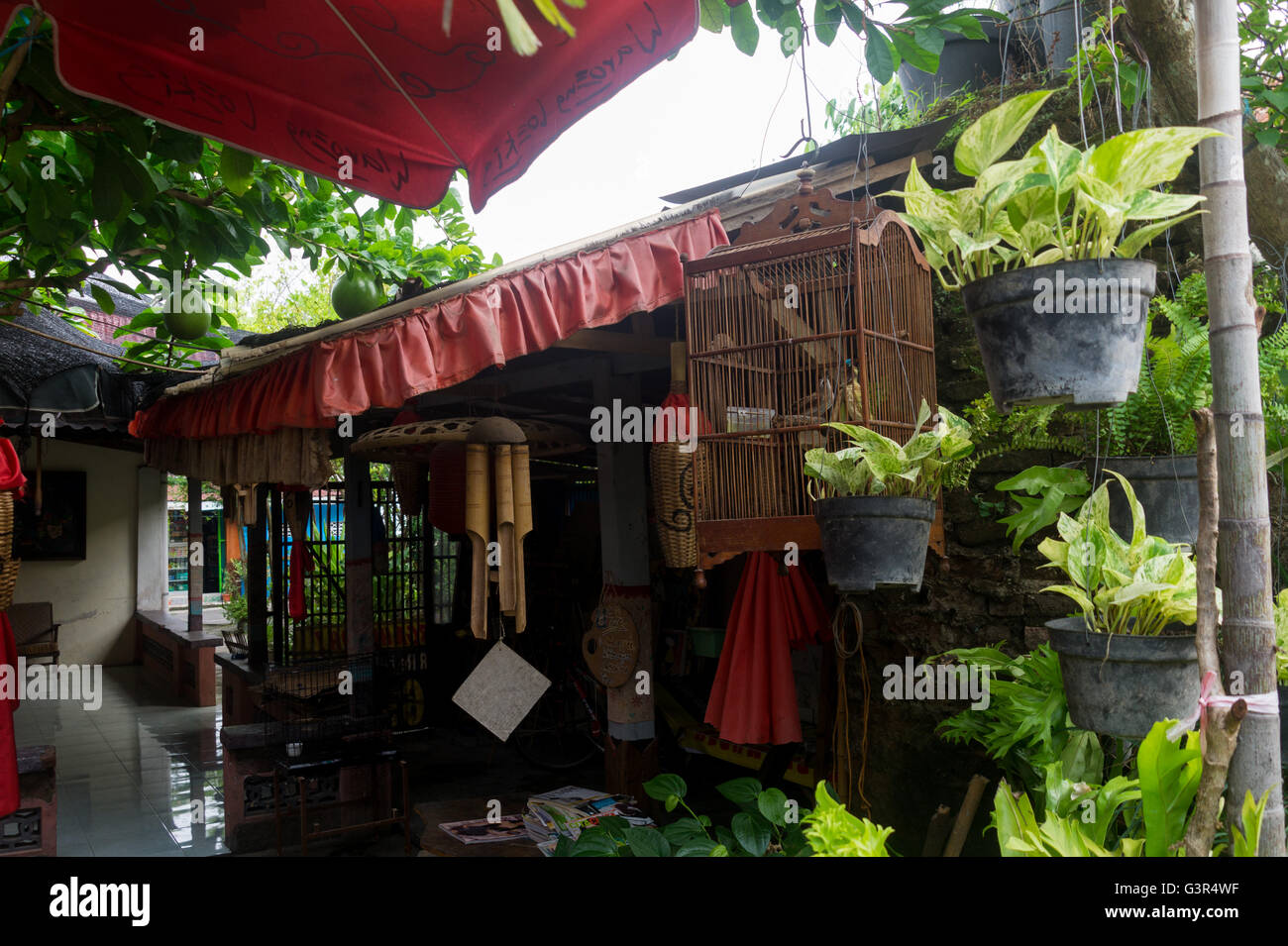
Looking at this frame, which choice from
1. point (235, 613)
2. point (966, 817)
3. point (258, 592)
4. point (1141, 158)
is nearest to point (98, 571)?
point (235, 613)

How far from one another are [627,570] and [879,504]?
11.0 feet

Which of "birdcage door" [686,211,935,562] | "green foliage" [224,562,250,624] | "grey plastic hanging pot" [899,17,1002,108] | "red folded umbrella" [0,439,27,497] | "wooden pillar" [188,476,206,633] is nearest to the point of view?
"birdcage door" [686,211,935,562]

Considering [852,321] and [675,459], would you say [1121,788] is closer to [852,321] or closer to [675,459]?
[852,321]

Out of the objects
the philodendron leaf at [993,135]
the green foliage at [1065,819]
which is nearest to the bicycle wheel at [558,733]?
the green foliage at [1065,819]

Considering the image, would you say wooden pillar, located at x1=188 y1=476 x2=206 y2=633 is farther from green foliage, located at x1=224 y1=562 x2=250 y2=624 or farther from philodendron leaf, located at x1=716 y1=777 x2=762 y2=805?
philodendron leaf, located at x1=716 y1=777 x2=762 y2=805

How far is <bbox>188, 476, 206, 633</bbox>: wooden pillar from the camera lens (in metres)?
11.2

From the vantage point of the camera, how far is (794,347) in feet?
9.45

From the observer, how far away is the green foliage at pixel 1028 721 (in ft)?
7.30

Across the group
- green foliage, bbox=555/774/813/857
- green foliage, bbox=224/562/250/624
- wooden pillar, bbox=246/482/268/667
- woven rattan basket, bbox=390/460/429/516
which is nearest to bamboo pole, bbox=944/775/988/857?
green foliage, bbox=555/774/813/857

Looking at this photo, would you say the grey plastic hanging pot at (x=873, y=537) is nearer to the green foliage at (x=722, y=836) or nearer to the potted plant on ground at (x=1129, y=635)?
the potted plant on ground at (x=1129, y=635)

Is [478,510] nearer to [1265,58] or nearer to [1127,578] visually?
[1127,578]

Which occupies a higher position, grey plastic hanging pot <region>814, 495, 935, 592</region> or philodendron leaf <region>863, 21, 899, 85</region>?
philodendron leaf <region>863, 21, 899, 85</region>

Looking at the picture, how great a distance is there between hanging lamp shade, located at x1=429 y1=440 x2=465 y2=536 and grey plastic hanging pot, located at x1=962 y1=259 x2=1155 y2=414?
2886 millimetres

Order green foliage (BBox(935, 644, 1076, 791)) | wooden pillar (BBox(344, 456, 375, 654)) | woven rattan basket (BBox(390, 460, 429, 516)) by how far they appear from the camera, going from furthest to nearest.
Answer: wooden pillar (BBox(344, 456, 375, 654)) → woven rattan basket (BBox(390, 460, 429, 516)) → green foliage (BBox(935, 644, 1076, 791))
